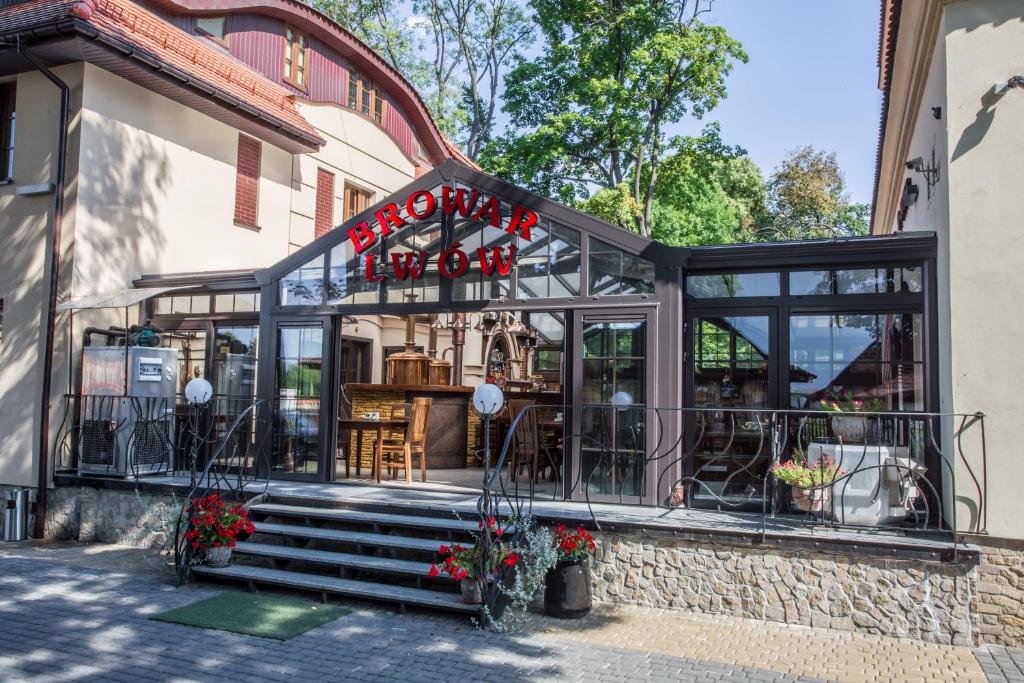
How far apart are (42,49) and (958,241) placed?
983cm

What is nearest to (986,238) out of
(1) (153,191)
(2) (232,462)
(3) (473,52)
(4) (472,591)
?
(4) (472,591)

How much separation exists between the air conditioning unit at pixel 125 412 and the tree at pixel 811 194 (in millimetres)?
20091

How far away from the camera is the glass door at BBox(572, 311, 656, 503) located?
7.90 m

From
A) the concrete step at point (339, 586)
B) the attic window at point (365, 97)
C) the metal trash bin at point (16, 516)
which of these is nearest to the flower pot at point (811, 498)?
the concrete step at point (339, 586)

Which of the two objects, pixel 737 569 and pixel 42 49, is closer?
pixel 737 569

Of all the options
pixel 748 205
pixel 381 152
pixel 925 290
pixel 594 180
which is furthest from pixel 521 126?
pixel 925 290

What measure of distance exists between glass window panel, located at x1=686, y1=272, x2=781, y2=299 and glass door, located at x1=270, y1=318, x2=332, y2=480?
416 centimetres

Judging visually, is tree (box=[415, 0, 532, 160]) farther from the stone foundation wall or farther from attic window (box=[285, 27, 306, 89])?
the stone foundation wall

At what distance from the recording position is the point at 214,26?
1365 cm

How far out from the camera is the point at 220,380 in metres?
10.4

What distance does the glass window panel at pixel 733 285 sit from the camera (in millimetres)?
7820

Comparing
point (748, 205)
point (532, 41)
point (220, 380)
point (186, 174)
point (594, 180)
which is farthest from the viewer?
point (748, 205)

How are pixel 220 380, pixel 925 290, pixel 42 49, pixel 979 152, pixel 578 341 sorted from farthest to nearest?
pixel 220 380, pixel 42 49, pixel 578 341, pixel 925 290, pixel 979 152

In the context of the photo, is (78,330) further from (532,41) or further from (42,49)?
(532,41)
